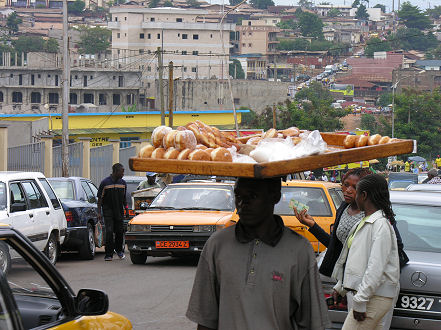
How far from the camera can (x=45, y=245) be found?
15195mm

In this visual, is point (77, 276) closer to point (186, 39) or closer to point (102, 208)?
point (102, 208)

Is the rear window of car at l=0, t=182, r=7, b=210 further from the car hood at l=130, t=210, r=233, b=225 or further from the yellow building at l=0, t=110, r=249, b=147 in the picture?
the yellow building at l=0, t=110, r=249, b=147

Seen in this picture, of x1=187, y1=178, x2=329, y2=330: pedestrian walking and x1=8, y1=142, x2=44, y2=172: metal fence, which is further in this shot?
x1=8, y1=142, x2=44, y2=172: metal fence

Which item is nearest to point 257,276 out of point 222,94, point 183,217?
point 183,217

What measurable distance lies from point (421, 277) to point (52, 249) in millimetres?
9395

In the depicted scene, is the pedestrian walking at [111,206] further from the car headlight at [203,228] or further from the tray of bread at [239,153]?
the tray of bread at [239,153]

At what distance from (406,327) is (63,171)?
84.7 ft

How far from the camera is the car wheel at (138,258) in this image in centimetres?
1633

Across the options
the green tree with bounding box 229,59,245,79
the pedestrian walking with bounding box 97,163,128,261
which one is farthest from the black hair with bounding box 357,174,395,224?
the green tree with bounding box 229,59,245,79

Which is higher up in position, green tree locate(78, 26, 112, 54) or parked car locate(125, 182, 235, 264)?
green tree locate(78, 26, 112, 54)

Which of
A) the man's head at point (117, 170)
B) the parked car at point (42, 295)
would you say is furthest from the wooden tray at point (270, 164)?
the man's head at point (117, 170)

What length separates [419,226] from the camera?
8.53 metres

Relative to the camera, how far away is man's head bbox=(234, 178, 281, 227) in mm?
4445

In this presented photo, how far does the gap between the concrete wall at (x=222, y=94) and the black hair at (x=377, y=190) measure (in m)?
100
